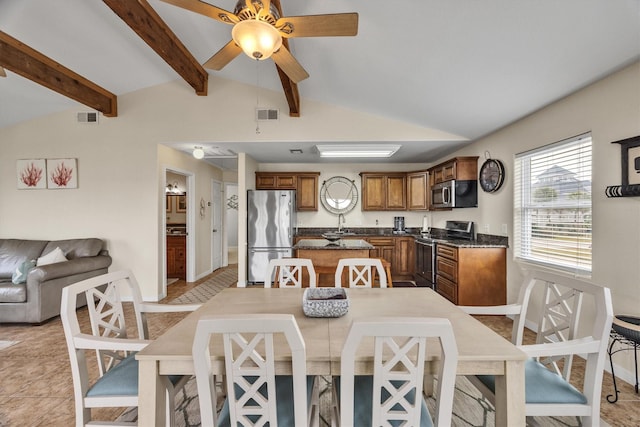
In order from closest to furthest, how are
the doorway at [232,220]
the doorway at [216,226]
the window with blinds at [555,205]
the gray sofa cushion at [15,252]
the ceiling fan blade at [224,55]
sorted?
the ceiling fan blade at [224,55] < the window with blinds at [555,205] < the gray sofa cushion at [15,252] < the doorway at [216,226] < the doorway at [232,220]

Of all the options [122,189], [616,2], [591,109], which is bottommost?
[122,189]

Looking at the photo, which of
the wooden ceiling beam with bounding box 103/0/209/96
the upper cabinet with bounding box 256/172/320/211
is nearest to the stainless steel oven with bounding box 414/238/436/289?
the upper cabinet with bounding box 256/172/320/211

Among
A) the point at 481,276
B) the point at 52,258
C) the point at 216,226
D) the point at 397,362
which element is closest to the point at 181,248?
the point at 216,226

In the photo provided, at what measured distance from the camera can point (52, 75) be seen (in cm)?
347

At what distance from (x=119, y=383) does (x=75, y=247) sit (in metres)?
3.80

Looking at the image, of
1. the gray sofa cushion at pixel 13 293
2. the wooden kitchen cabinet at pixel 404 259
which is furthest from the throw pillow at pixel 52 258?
the wooden kitchen cabinet at pixel 404 259

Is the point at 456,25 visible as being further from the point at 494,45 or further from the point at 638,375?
the point at 638,375

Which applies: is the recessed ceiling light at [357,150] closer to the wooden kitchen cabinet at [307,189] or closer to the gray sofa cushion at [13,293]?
the wooden kitchen cabinet at [307,189]

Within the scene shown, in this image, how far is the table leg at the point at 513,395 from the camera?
3.55 ft

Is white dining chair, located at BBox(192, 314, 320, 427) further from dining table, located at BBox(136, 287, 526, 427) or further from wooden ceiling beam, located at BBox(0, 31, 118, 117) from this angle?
wooden ceiling beam, located at BBox(0, 31, 118, 117)

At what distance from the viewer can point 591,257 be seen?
246cm

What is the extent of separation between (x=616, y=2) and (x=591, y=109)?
1.02 metres

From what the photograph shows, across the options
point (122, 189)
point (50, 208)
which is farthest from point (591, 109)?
point (50, 208)

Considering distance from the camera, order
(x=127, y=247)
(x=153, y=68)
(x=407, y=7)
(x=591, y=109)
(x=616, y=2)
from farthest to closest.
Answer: (x=127, y=247) < (x=153, y=68) < (x=591, y=109) < (x=407, y=7) < (x=616, y=2)
